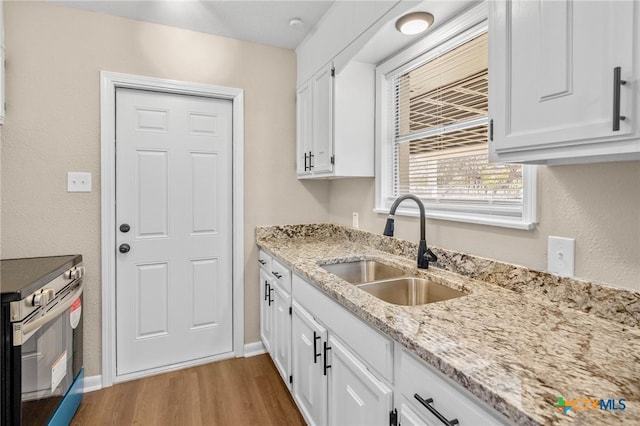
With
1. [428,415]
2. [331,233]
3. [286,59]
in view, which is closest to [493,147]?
[428,415]

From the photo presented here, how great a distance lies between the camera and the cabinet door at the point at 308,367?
1495mm

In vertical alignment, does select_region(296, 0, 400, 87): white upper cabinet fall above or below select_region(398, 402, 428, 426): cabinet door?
above

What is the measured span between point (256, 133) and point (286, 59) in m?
0.68

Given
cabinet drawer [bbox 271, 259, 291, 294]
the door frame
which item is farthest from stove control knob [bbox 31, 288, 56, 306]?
cabinet drawer [bbox 271, 259, 291, 294]

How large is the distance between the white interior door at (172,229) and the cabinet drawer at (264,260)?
0.25m

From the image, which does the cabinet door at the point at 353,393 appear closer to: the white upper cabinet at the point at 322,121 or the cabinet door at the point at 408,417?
the cabinet door at the point at 408,417

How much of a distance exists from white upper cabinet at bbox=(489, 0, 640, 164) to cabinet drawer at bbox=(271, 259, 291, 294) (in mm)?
1297

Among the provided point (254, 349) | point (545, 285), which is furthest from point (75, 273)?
point (545, 285)

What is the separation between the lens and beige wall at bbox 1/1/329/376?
2004 millimetres

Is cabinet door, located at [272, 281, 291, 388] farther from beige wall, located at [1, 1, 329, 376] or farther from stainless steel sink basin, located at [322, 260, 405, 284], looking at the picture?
beige wall, located at [1, 1, 329, 376]

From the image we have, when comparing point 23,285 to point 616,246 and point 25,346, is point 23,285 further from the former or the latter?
point 616,246

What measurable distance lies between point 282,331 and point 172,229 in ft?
3.64

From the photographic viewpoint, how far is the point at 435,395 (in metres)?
0.83

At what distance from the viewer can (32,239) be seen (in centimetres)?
204
